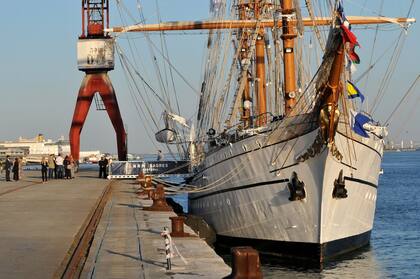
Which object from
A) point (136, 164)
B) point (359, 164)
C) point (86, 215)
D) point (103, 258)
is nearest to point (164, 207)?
point (86, 215)

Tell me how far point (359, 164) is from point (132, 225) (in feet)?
A: 22.8

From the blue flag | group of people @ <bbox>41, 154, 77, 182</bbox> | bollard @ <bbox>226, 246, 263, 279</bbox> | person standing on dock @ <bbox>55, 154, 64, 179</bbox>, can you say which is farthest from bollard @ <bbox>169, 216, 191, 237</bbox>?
person standing on dock @ <bbox>55, 154, 64, 179</bbox>

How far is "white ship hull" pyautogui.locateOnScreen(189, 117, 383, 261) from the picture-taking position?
65.8 ft

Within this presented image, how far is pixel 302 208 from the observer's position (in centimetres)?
2025

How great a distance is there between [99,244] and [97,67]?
41376 millimetres

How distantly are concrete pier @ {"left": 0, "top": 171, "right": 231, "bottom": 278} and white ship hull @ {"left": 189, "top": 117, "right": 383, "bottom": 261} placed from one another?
2870 mm

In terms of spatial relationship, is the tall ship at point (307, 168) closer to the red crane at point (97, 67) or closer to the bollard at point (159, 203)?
the bollard at point (159, 203)

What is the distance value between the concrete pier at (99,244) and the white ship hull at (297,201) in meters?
2.87

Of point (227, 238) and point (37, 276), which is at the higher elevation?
point (37, 276)

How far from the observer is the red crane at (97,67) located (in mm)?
55031

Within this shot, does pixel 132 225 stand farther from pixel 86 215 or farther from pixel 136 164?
pixel 136 164

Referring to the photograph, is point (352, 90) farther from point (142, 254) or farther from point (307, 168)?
point (142, 254)

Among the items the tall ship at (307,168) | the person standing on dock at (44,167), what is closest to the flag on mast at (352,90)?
the tall ship at (307,168)

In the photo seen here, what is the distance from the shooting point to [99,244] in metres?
14.9
